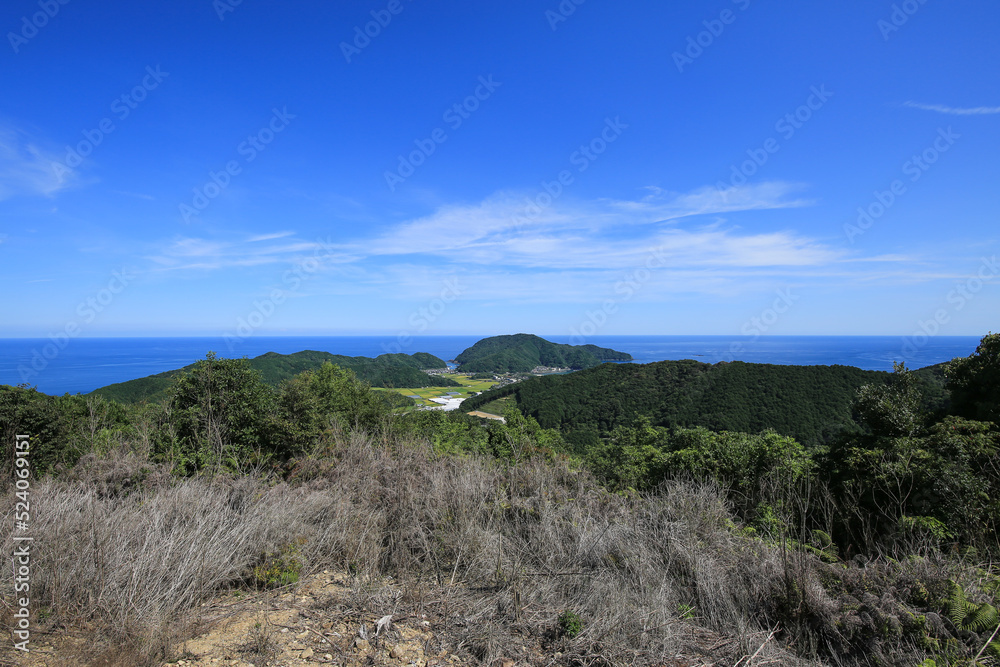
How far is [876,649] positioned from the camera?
2711mm

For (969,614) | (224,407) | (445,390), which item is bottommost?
(445,390)

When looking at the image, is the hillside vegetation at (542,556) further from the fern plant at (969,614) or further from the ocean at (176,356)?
the ocean at (176,356)

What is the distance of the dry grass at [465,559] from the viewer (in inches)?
111

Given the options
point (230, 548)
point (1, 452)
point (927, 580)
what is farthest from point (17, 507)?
point (927, 580)

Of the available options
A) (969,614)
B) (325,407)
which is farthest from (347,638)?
(325,407)

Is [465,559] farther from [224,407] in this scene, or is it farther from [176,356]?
[176,356]

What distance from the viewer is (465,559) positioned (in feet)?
13.0

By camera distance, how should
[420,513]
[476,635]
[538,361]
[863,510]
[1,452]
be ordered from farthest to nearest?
[538,361]
[1,452]
[863,510]
[420,513]
[476,635]

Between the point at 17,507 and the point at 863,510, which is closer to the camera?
the point at 17,507

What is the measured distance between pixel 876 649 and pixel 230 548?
4.72 meters

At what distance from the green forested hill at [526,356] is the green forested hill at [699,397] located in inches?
1544

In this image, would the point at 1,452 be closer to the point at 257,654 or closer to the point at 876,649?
the point at 257,654

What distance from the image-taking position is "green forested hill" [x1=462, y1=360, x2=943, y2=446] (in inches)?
991

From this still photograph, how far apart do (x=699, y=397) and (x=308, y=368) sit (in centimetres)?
2866
